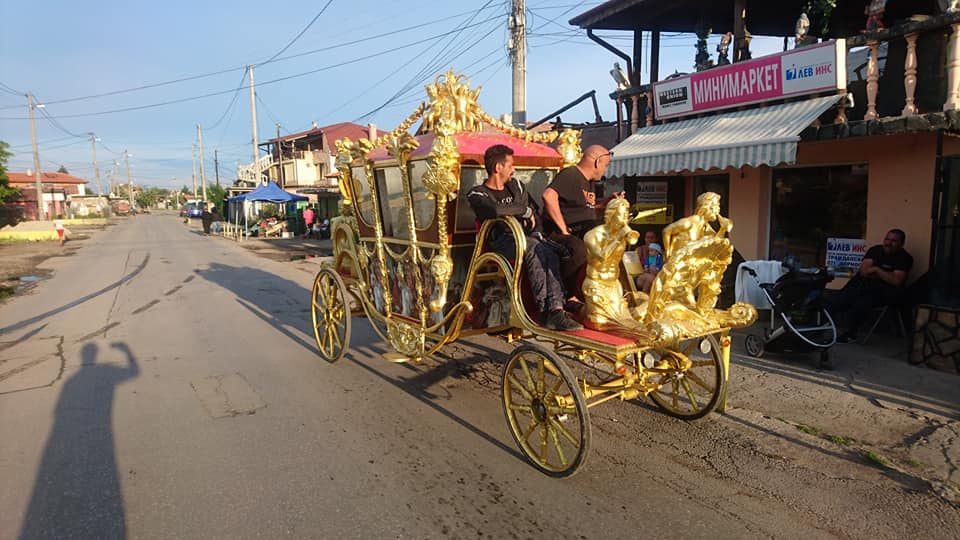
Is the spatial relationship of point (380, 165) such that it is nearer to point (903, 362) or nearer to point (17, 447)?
point (17, 447)

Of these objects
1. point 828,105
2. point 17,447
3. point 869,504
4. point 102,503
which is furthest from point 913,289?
point 17,447

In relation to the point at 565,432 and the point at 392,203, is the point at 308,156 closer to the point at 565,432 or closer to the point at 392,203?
the point at 392,203

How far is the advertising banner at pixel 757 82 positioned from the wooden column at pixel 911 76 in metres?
0.68

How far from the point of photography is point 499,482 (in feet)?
12.4

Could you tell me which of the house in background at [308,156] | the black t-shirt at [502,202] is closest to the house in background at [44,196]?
the house in background at [308,156]

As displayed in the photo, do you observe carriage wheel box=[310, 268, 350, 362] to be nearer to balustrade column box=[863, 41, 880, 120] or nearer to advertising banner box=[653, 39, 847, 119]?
advertising banner box=[653, 39, 847, 119]

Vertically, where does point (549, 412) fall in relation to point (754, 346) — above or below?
above

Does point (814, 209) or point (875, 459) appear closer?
point (875, 459)

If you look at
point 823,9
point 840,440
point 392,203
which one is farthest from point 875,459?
point 823,9

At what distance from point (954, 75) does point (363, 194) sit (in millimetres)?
6010

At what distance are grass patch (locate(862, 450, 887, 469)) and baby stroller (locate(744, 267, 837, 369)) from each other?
1978 millimetres

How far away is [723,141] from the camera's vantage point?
7.46 metres

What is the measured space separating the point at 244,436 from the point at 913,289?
715 centimetres

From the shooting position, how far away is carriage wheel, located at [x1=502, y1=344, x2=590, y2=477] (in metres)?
3.57
